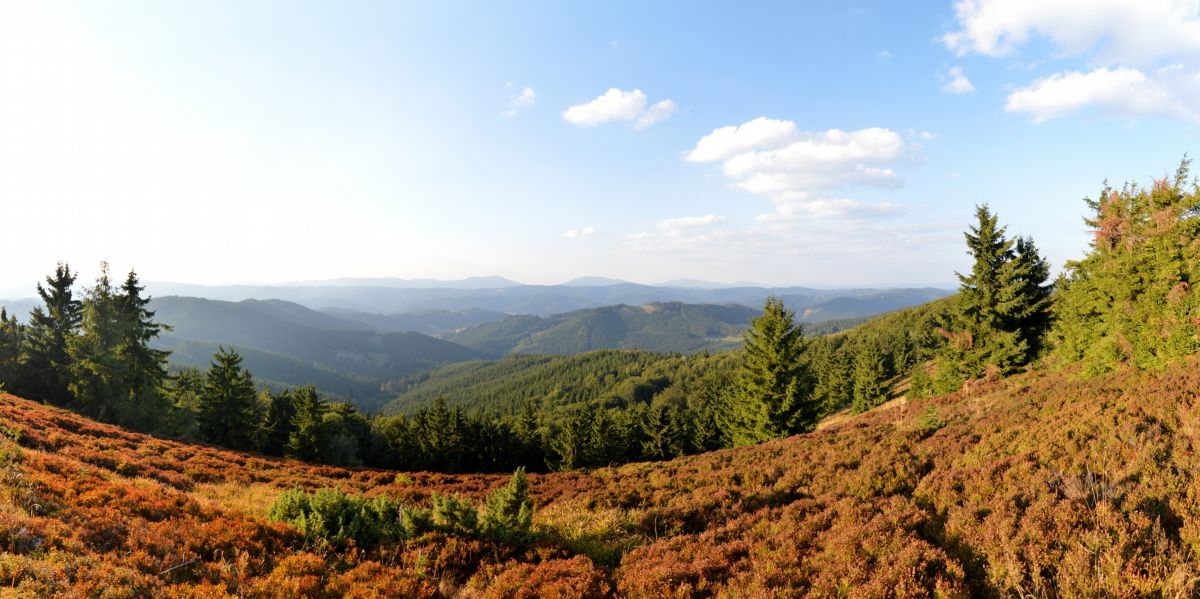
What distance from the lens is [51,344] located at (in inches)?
1404

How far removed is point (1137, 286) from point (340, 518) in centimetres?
3484

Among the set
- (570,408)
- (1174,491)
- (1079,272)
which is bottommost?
(570,408)

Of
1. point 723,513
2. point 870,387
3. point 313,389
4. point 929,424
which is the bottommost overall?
point 870,387

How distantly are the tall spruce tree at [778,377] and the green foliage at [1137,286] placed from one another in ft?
42.9

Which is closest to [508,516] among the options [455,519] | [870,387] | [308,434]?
[455,519]

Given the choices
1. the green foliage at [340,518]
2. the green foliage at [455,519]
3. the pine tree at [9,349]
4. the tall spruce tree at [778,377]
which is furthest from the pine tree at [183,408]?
the tall spruce tree at [778,377]

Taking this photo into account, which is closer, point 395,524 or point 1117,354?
point 395,524

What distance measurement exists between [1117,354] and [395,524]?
31143mm

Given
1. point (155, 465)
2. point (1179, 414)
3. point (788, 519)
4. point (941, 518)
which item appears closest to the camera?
point (941, 518)

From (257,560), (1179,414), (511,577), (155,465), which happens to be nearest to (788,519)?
(511,577)

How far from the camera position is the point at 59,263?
35062 mm

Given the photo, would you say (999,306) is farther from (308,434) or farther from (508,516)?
(308,434)

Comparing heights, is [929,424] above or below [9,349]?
below

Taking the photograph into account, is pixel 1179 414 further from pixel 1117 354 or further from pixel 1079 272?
pixel 1079 272
